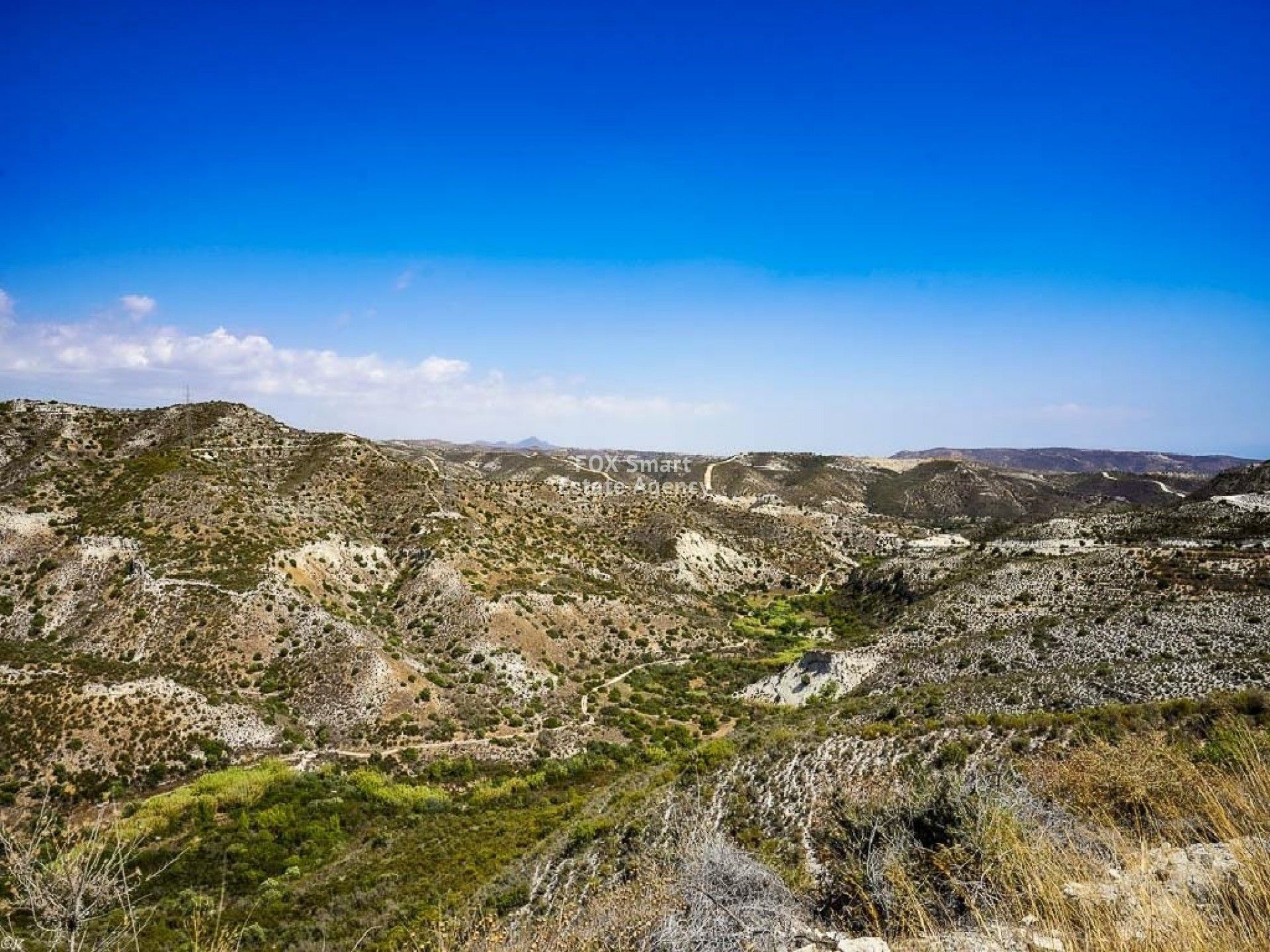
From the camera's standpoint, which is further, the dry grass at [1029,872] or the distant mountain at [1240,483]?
the distant mountain at [1240,483]

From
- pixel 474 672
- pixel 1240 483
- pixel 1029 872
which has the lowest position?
pixel 474 672

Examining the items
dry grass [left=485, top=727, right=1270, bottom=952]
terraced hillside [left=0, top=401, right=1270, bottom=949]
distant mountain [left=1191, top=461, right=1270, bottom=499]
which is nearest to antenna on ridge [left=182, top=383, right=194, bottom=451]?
terraced hillside [left=0, top=401, right=1270, bottom=949]

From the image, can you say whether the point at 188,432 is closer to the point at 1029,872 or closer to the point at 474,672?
the point at 474,672

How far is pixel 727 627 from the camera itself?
56188mm

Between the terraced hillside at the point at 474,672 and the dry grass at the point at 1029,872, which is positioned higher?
the dry grass at the point at 1029,872

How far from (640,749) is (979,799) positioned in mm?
25010

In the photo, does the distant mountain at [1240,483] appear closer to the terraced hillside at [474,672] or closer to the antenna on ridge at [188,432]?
the terraced hillside at [474,672]

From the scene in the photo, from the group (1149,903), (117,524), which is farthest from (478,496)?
(1149,903)

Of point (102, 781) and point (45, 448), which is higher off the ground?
point (45, 448)

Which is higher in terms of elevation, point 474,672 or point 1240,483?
point 1240,483

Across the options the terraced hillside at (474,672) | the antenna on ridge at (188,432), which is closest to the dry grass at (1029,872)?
the terraced hillside at (474,672)

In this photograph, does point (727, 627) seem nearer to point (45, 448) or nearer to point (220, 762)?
point (220, 762)

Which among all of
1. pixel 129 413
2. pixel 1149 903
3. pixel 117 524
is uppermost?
pixel 129 413

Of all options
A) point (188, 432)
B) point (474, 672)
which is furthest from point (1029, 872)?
point (188, 432)
